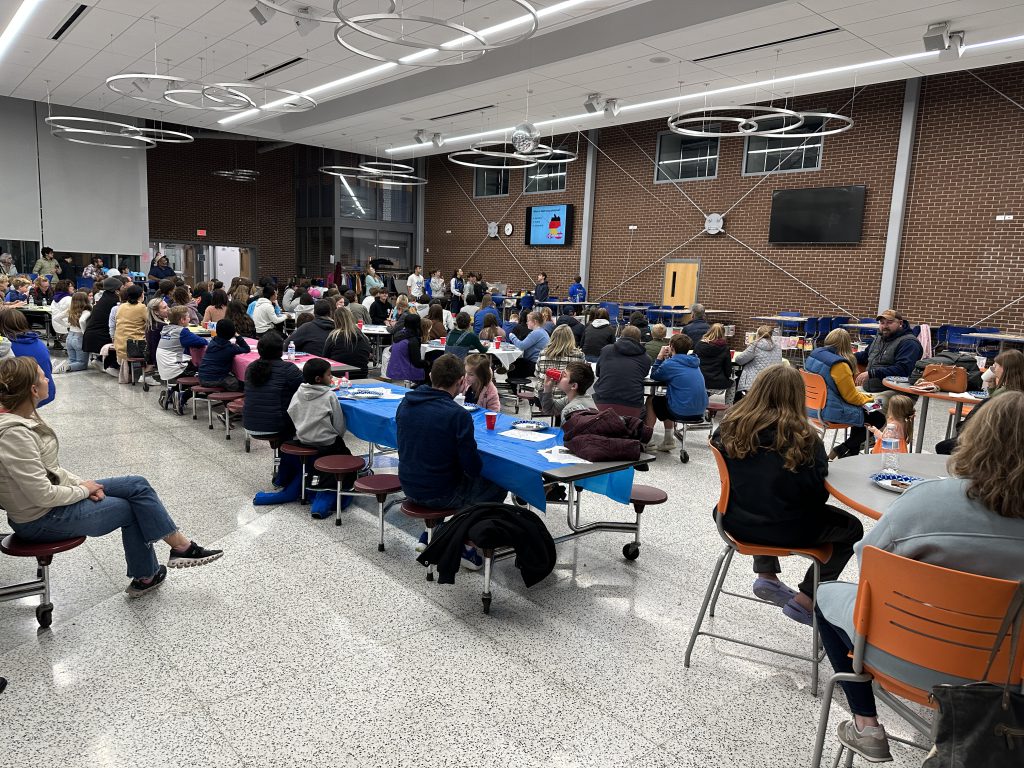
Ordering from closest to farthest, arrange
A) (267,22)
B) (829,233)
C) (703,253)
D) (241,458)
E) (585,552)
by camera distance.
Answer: (585,552) → (241,458) → (267,22) → (829,233) → (703,253)

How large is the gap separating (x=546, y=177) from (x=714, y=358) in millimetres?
11937

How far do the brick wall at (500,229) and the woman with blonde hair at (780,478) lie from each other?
49.1 ft

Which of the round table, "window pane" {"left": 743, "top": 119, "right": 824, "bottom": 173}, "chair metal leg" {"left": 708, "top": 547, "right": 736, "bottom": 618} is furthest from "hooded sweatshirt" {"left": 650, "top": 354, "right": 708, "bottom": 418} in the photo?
"window pane" {"left": 743, "top": 119, "right": 824, "bottom": 173}

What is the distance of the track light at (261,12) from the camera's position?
8719 mm

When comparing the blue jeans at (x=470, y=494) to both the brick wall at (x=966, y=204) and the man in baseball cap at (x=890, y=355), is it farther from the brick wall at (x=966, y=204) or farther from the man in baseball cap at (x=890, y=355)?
the brick wall at (x=966, y=204)

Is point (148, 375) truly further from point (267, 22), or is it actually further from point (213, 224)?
point (213, 224)

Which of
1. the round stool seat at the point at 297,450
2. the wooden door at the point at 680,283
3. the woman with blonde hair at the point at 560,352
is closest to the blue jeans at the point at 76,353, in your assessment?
the round stool seat at the point at 297,450

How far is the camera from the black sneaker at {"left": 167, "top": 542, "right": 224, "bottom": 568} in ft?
11.9

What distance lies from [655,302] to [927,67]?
23.0 ft

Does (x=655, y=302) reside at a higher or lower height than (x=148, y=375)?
higher

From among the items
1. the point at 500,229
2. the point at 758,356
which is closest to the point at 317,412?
the point at 758,356

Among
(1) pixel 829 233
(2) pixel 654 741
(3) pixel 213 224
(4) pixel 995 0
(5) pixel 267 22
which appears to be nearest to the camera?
(2) pixel 654 741

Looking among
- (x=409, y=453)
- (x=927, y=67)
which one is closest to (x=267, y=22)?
(x=409, y=453)

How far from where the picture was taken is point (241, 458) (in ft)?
20.1
